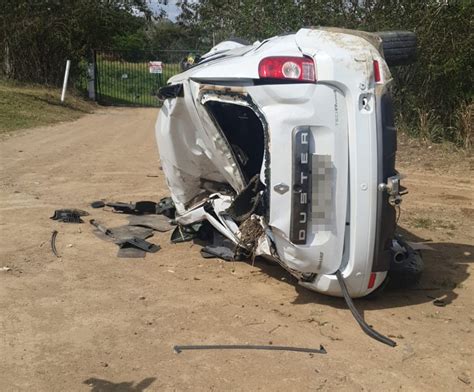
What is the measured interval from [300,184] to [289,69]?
2.40ft

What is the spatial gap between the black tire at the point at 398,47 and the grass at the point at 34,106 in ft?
36.8

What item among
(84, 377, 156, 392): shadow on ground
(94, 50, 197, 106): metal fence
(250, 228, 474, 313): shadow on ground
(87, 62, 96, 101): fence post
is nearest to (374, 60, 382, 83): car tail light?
(250, 228, 474, 313): shadow on ground

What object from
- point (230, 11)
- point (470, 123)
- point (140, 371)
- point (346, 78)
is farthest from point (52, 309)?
point (230, 11)

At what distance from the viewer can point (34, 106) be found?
1819 centimetres

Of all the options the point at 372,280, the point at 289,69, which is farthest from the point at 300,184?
the point at 372,280

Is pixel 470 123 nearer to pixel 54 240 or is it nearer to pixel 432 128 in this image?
pixel 432 128

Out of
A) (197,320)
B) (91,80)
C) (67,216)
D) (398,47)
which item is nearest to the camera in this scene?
(197,320)

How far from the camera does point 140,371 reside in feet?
11.0

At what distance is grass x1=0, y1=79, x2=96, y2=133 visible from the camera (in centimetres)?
1559

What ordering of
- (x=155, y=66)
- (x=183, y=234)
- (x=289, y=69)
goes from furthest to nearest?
(x=155, y=66) → (x=183, y=234) → (x=289, y=69)

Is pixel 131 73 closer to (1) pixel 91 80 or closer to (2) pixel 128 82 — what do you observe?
(2) pixel 128 82

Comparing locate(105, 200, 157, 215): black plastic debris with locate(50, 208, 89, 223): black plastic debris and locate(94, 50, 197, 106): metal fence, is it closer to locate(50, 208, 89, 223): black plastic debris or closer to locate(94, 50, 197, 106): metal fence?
locate(50, 208, 89, 223): black plastic debris

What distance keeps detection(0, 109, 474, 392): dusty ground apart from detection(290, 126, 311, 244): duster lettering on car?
0.64m

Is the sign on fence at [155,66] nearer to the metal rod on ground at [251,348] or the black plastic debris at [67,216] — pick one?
the black plastic debris at [67,216]
